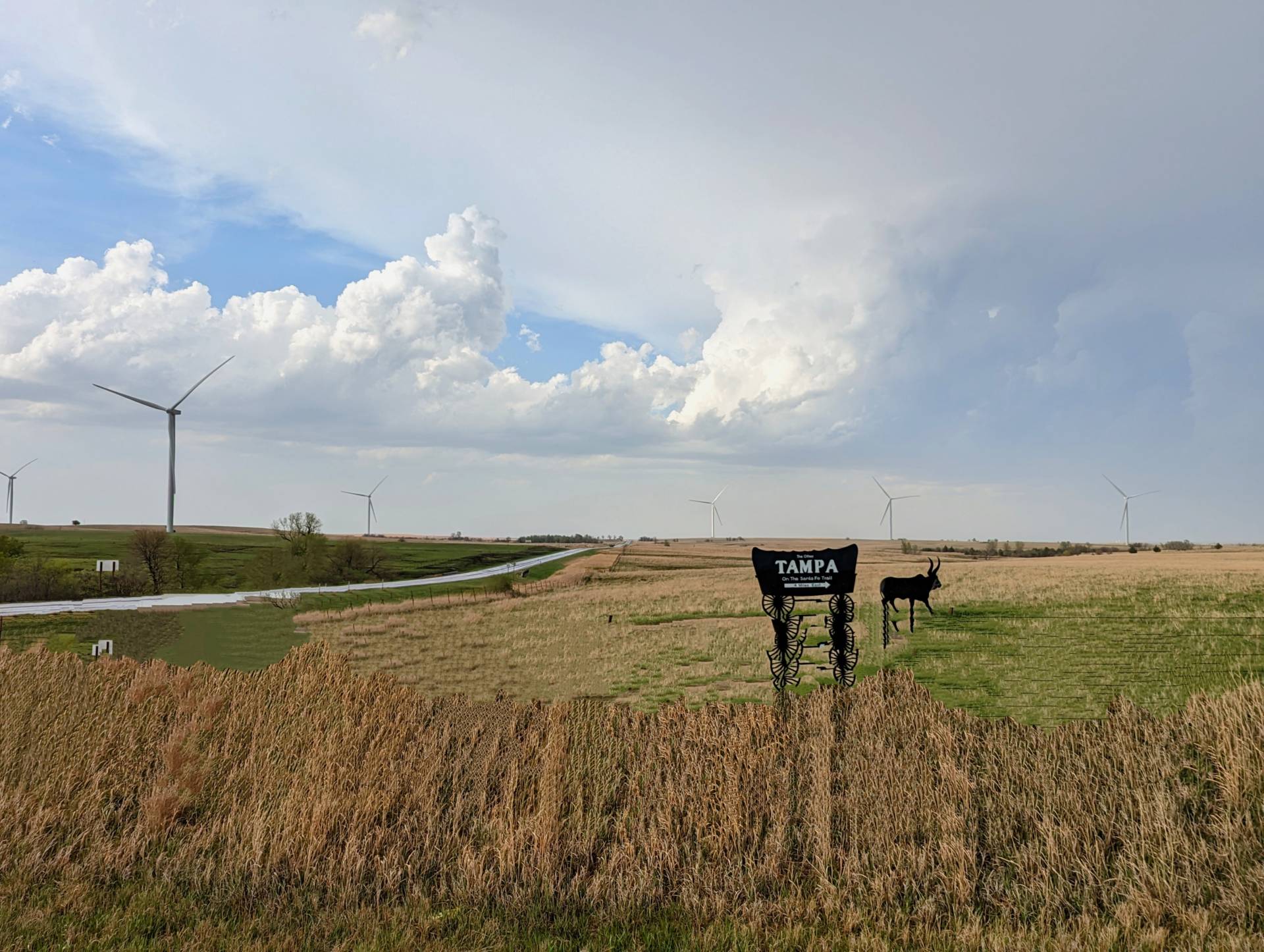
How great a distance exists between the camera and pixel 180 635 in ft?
62.6

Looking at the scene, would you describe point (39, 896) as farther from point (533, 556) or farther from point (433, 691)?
point (533, 556)

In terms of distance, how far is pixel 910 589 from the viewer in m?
14.6

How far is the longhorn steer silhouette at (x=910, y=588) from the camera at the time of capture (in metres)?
14.3

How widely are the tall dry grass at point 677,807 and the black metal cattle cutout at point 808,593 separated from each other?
146 centimetres

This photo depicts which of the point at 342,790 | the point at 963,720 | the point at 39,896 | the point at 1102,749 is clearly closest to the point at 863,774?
the point at 963,720

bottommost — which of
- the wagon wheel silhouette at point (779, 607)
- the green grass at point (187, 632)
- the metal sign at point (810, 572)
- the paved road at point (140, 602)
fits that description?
the green grass at point (187, 632)

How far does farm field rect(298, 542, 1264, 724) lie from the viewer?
12602mm

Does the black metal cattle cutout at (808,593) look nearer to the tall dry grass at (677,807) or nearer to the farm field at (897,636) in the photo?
the farm field at (897,636)

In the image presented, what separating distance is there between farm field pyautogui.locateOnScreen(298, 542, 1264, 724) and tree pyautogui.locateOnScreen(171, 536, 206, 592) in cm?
1114

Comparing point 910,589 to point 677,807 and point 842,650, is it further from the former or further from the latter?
point 677,807

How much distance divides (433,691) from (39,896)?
24.9 feet

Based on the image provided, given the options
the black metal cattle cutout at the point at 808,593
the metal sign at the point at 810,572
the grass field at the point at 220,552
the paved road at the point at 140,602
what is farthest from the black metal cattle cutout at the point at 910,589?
the grass field at the point at 220,552

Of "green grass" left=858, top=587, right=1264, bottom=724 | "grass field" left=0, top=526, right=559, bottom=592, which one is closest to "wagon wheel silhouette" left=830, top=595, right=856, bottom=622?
"green grass" left=858, top=587, right=1264, bottom=724

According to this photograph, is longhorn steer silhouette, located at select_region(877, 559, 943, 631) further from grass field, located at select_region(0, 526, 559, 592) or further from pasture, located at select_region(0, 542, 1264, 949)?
grass field, located at select_region(0, 526, 559, 592)
